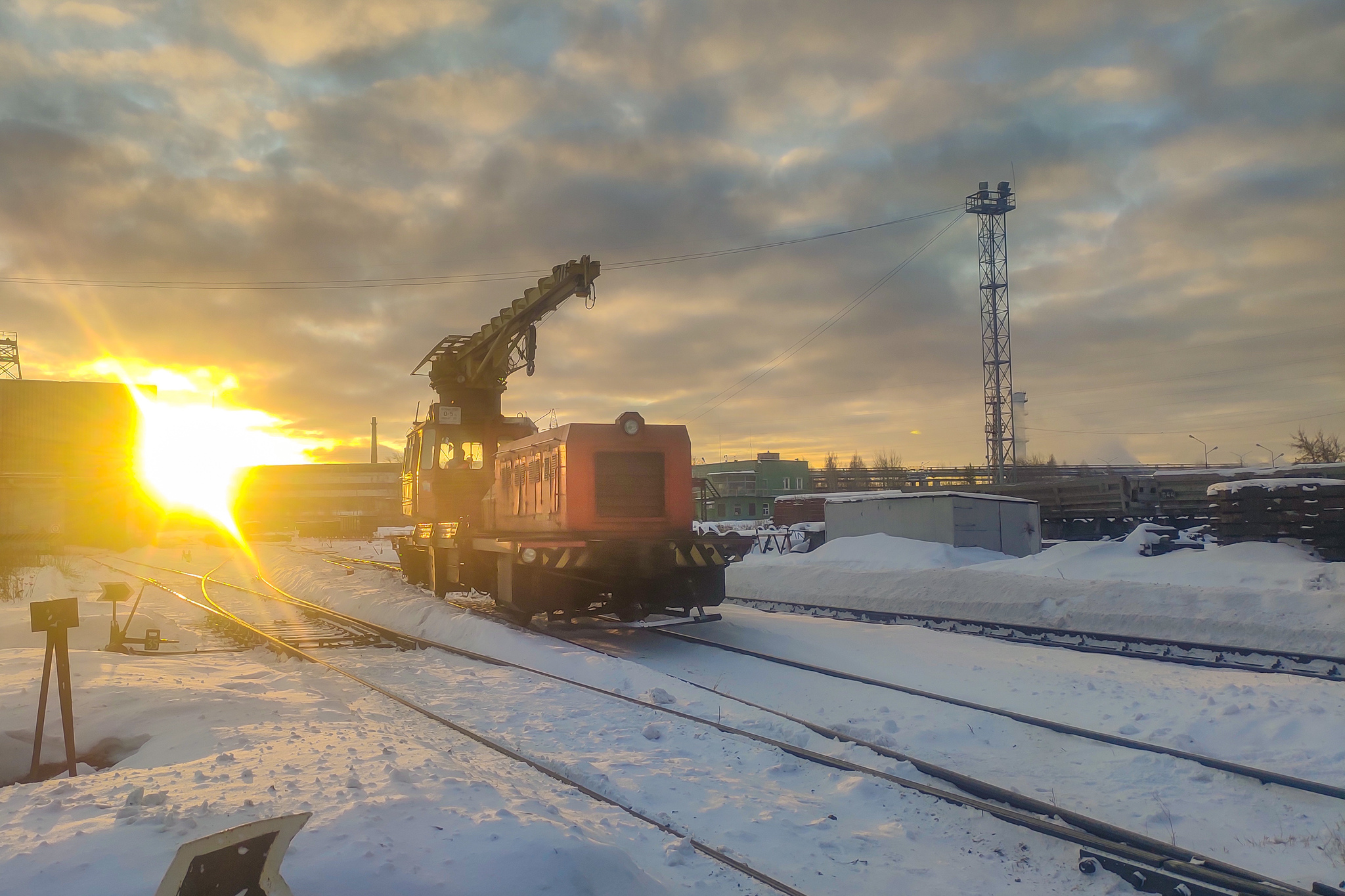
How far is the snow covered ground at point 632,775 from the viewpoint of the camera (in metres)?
4.06

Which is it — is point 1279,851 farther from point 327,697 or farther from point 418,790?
point 327,697

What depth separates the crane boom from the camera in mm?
13633

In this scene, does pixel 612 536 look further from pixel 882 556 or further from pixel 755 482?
pixel 755 482

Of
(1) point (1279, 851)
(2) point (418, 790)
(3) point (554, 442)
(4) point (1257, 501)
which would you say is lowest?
(1) point (1279, 851)

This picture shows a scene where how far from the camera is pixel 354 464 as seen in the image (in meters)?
76.5

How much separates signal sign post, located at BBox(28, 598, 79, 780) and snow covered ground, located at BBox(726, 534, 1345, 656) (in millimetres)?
13153

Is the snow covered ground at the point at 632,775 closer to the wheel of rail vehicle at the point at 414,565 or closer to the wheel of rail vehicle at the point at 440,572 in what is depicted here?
the wheel of rail vehicle at the point at 440,572

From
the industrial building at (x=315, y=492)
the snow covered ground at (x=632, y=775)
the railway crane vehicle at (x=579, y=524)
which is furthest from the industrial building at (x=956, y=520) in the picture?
the industrial building at (x=315, y=492)

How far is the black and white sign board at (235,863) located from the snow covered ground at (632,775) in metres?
0.50

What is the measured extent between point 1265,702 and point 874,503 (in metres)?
17.9

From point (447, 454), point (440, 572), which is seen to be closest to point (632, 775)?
point (440, 572)

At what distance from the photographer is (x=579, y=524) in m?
11.5

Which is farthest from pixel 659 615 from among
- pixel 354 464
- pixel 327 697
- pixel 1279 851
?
pixel 354 464

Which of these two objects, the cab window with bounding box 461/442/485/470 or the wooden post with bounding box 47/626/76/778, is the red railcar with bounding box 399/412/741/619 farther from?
the wooden post with bounding box 47/626/76/778
